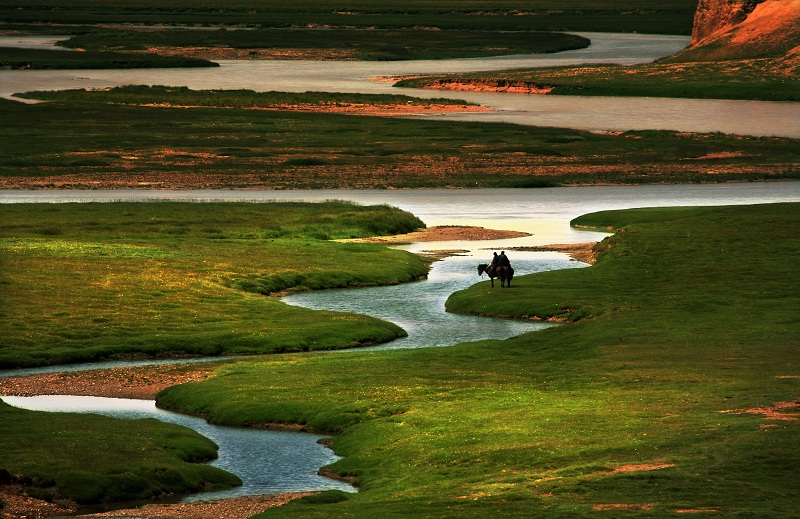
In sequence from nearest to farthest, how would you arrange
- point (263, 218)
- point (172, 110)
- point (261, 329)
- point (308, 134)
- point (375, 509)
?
point (375, 509), point (261, 329), point (263, 218), point (308, 134), point (172, 110)

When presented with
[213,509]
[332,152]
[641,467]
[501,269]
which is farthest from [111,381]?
[332,152]

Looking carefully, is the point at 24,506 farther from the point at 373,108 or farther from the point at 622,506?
the point at 373,108

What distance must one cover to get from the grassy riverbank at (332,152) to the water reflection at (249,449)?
178 ft

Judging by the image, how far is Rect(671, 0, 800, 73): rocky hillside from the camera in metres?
155

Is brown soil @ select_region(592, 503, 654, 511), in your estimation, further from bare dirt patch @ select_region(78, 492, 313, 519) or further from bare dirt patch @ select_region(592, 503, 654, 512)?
bare dirt patch @ select_region(78, 492, 313, 519)

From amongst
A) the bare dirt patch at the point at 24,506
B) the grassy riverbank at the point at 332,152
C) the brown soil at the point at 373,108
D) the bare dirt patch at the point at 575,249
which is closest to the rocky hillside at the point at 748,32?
the brown soil at the point at 373,108

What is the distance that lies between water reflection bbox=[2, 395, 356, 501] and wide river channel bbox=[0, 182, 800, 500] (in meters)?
0.02

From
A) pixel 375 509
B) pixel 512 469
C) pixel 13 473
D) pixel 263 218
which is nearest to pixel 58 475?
pixel 13 473

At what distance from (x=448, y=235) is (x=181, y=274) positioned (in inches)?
772

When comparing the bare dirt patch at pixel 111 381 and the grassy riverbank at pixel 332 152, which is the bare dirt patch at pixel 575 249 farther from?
the bare dirt patch at pixel 111 381

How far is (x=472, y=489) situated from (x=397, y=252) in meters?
40.5

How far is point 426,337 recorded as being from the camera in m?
49.1

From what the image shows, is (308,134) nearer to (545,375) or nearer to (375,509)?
(545,375)

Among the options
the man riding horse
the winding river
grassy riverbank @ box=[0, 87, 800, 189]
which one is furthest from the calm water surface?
the man riding horse
